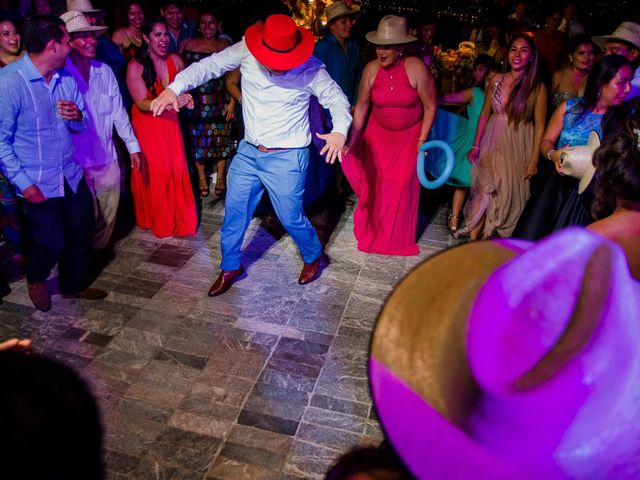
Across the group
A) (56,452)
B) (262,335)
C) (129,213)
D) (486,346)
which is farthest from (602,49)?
(56,452)

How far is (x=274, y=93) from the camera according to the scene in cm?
329

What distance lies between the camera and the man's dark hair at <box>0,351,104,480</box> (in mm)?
820

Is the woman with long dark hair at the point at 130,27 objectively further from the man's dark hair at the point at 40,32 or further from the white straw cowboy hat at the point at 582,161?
the white straw cowboy hat at the point at 582,161

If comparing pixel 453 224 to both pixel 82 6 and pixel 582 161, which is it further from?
pixel 82 6

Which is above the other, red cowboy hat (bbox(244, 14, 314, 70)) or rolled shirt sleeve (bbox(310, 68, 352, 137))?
red cowboy hat (bbox(244, 14, 314, 70))

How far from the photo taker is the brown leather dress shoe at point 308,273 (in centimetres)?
380

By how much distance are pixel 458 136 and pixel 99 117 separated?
324cm

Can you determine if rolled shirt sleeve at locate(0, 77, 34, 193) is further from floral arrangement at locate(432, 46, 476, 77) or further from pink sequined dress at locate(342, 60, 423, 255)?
floral arrangement at locate(432, 46, 476, 77)

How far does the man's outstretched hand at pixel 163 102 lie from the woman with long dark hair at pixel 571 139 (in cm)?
260

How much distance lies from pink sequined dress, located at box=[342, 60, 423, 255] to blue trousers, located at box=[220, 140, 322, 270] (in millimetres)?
647

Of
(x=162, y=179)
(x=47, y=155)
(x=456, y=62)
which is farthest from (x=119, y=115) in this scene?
(x=456, y=62)

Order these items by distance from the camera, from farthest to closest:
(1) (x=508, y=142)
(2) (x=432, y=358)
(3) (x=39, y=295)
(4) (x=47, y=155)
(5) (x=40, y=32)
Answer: (1) (x=508, y=142), (3) (x=39, y=295), (4) (x=47, y=155), (5) (x=40, y=32), (2) (x=432, y=358)

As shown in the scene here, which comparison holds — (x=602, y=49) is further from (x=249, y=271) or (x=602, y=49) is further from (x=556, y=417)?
(x=556, y=417)

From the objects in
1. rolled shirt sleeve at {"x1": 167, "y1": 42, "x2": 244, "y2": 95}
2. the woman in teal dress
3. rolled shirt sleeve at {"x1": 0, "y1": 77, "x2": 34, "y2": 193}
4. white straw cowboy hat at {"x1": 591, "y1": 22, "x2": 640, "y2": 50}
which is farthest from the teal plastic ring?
rolled shirt sleeve at {"x1": 0, "y1": 77, "x2": 34, "y2": 193}
